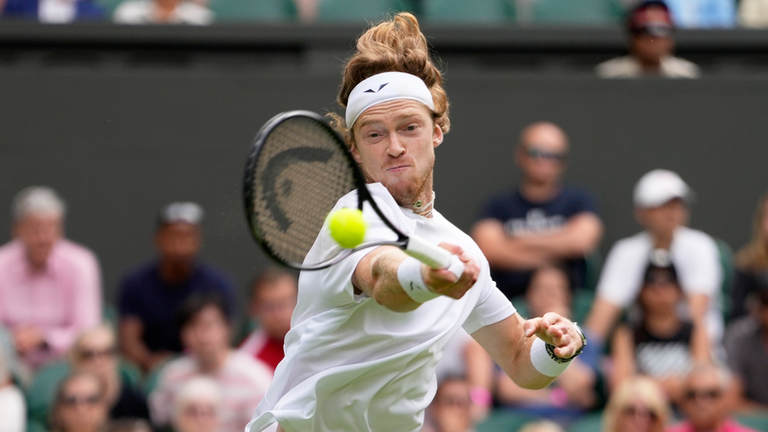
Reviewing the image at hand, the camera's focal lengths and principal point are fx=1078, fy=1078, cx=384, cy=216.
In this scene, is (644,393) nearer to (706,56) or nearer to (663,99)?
(663,99)

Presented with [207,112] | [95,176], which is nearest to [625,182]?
[207,112]

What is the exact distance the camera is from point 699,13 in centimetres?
802

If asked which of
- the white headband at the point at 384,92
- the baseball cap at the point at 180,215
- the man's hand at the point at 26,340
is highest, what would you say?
the white headband at the point at 384,92

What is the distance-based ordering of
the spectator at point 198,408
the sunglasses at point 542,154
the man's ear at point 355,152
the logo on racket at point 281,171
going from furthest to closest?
the sunglasses at point 542,154, the spectator at point 198,408, the man's ear at point 355,152, the logo on racket at point 281,171

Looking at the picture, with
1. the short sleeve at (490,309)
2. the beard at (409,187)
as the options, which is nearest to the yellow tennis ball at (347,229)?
the beard at (409,187)

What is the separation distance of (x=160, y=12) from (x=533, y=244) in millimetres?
3199

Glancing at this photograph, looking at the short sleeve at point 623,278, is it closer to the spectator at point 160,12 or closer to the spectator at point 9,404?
the spectator at point 160,12

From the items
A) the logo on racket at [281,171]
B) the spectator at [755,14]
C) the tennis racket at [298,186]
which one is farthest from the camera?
the spectator at [755,14]

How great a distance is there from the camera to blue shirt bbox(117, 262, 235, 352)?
21.5 feet

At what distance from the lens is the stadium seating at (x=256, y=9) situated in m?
8.10

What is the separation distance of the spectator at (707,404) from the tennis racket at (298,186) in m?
3.50

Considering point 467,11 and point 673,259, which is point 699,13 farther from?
point 673,259

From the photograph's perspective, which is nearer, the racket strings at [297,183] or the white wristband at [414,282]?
the white wristband at [414,282]

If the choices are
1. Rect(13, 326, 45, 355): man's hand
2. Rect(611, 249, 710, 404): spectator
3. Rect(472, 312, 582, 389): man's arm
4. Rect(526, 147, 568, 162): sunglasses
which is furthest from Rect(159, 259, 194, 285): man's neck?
Rect(472, 312, 582, 389): man's arm
